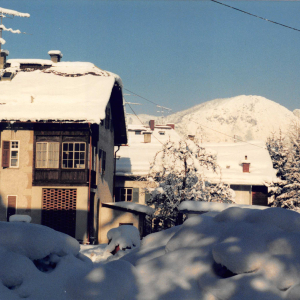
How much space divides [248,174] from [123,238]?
23.4m

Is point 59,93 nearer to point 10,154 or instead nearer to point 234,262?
point 10,154

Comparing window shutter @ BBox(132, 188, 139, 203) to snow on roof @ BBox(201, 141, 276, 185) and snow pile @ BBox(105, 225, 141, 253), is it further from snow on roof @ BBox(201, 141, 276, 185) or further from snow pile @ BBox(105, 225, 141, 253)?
snow pile @ BBox(105, 225, 141, 253)

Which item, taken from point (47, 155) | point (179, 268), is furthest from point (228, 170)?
point (179, 268)

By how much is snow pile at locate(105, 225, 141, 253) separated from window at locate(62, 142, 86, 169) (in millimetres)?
7910

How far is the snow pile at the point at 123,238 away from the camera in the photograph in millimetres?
Result: 13187

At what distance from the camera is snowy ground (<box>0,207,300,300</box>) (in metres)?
3.02

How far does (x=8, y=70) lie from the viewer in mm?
25859

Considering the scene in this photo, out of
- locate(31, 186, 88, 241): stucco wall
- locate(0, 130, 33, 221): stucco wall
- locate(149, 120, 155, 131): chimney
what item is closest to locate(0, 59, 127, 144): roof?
locate(0, 130, 33, 221): stucco wall

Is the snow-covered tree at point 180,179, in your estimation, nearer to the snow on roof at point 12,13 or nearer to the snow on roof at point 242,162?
the snow on roof at point 242,162

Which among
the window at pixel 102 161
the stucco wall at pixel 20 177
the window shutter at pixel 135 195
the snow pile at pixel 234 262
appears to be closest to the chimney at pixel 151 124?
the window shutter at pixel 135 195

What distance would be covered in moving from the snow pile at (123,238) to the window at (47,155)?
8323 millimetres

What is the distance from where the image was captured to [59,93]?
22641mm

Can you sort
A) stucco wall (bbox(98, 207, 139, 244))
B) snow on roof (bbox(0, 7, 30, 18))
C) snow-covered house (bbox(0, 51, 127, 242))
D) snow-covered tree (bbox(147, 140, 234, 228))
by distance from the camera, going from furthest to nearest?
snow on roof (bbox(0, 7, 30, 18)) → snow-covered tree (bbox(147, 140, 234, 228)) → stucco wall (bbox(98, 207, 139, 244)) → snow-covered house (bbox(0, 51, 127, 242))

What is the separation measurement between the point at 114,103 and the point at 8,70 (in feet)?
21.7
